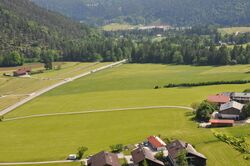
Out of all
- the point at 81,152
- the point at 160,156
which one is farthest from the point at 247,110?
the point at 81,152

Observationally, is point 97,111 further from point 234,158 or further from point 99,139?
point 234,158

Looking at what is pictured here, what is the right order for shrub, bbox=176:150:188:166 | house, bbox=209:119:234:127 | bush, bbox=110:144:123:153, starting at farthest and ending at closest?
house, bbox=209:119:234:127, bush, bbox=110:144:123:153, shrub, bbox=176:150:188:166

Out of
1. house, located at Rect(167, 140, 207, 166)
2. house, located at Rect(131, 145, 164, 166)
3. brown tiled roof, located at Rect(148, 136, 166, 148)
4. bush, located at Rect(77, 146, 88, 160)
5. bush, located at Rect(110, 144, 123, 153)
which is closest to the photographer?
house, located at Rect(131, 145, 164, 166)

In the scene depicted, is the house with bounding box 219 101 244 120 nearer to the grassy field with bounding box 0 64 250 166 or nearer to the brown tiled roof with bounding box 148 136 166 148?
the grassy field with bounding box 0 64 250 166

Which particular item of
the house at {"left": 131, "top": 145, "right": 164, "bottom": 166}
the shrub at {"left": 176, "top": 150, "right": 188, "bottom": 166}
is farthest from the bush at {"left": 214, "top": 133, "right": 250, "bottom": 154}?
the house at {"left": 131, "top": 145, "right": 164, "bottom": 166}

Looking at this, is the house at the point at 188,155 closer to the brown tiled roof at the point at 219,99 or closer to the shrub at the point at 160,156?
the shrub at the point at 160,156

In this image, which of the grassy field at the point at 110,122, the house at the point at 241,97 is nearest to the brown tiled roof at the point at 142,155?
the grassy field at the point at 110,122
